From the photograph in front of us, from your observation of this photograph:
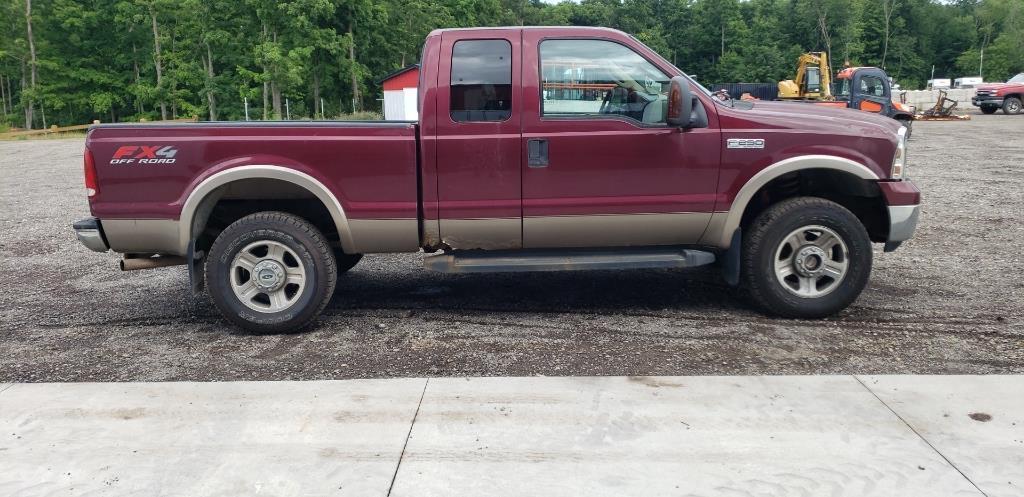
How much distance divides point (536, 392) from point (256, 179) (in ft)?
8.44

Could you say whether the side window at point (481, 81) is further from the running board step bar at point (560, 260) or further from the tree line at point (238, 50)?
the tree line at point (238, 50)

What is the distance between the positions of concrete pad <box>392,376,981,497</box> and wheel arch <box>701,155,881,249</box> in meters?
1.40

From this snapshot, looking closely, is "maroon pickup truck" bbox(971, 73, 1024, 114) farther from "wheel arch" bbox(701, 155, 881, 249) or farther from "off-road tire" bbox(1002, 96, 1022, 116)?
"wheel arch" bbox(701, 155, 881, 249)

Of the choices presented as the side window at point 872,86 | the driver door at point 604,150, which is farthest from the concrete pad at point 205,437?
the side window at point 872,86

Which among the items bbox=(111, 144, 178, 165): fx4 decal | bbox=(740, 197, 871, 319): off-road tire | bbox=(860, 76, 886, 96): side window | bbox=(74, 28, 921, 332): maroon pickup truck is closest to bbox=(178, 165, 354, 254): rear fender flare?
bbox=(74, 28, 921, 332): maroon pickup truck

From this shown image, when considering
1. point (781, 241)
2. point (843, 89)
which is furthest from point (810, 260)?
point (843, 89)

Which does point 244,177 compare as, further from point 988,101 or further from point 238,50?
point 238,50

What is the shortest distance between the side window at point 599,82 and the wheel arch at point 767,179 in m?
0.78

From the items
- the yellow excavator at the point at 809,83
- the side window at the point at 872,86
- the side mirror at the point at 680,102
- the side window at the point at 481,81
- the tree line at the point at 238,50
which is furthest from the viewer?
the tree line at the point at 238,50

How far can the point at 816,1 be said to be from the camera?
93750mm

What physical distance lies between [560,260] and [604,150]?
0.82 meters

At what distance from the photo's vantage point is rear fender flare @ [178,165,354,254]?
5387 mm

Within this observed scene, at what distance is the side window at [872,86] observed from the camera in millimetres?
26269

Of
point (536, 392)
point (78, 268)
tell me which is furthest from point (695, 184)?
point (78, 268)
